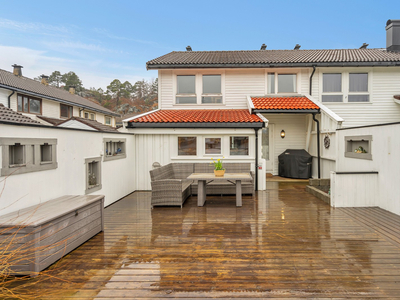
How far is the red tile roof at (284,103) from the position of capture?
32.4ft

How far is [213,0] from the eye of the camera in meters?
40.3

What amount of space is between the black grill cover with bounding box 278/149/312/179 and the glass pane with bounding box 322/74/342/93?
3.08 m

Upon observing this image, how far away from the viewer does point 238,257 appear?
366 centimetres

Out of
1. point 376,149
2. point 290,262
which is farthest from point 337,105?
point 290,262

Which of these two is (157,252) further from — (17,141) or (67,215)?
(17,141)

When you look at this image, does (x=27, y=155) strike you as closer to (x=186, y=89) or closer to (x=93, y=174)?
(x=93, y=174)

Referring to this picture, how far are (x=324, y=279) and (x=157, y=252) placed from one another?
2.36 metres

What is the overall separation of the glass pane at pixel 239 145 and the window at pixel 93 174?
4.69 m

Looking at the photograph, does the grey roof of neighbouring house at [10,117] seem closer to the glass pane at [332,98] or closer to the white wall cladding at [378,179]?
the white wall cladding at [378,179]

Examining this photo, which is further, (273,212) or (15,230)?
(273,212)

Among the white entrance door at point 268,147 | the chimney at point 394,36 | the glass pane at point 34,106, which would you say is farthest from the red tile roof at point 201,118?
the glass pane at point 34,106

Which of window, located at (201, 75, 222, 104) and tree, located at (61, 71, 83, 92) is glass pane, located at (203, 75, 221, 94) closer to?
window, located at (201, 75, 222, 104)

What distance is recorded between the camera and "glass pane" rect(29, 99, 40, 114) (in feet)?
54.8

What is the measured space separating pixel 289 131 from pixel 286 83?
230cm
